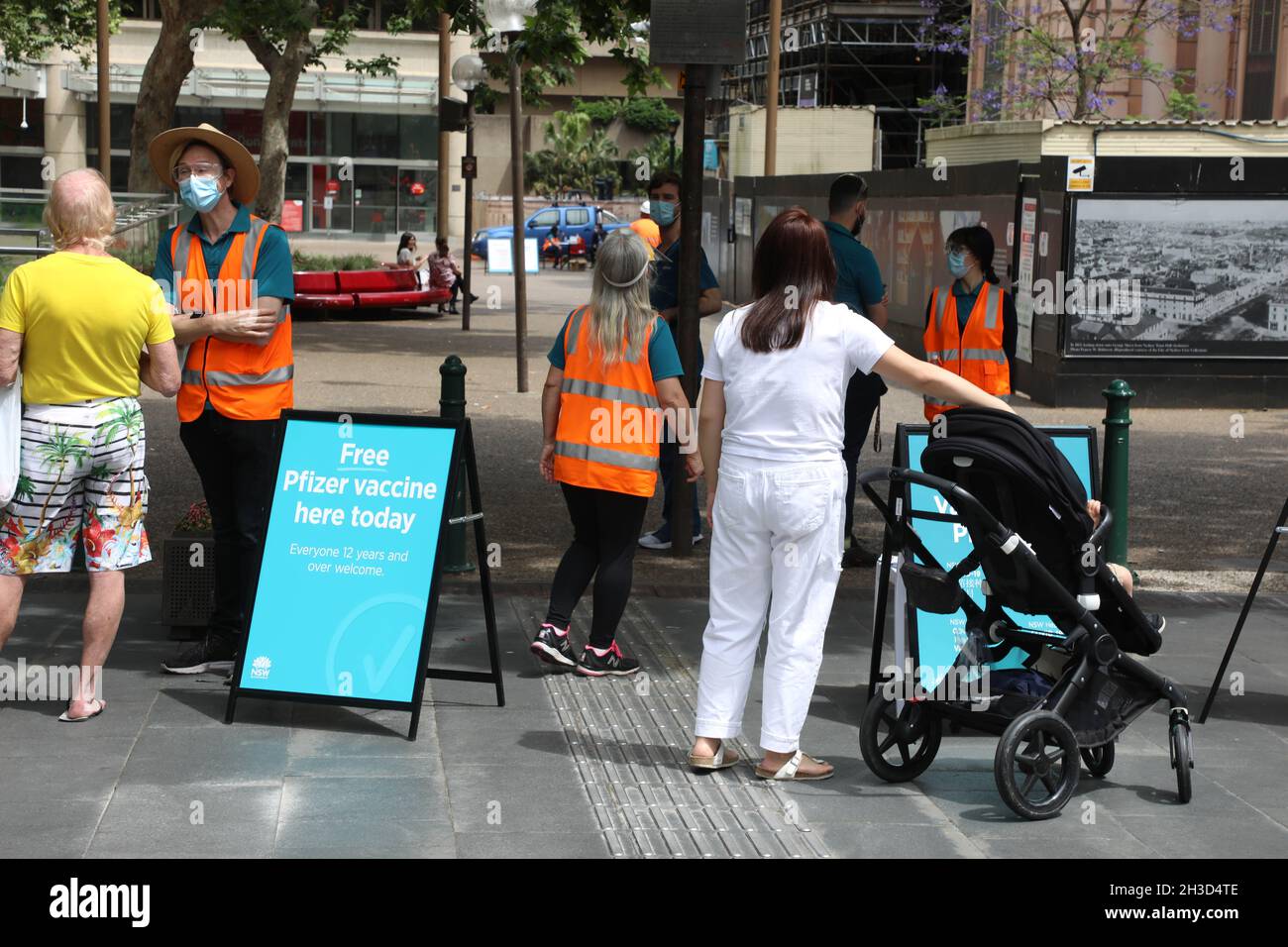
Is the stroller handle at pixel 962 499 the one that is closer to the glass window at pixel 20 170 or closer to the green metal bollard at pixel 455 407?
the green metal bollard at pixel 455 407

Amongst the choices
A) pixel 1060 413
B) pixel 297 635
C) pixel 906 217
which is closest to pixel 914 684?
pixel 297 635

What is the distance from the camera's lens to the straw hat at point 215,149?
6.48 meters

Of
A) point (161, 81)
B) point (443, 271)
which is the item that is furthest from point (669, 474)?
point (443, 271)

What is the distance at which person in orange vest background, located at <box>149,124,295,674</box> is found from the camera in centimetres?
644

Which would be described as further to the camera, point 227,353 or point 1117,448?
point 1117,448

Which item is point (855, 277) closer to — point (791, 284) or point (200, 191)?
point (791, 284)

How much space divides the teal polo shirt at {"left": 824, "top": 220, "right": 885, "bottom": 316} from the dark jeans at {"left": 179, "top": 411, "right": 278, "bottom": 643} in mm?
3219

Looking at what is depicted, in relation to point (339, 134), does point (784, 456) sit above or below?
below

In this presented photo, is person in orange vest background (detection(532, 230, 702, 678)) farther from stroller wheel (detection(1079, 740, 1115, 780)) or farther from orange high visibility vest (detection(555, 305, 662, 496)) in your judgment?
stroller wheel (detection(1079, 740, 1115, 780))

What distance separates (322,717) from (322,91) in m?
50.7

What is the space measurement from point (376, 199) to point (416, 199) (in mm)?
1355

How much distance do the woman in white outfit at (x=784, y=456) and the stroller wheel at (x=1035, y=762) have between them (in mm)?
701

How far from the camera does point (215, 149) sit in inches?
258

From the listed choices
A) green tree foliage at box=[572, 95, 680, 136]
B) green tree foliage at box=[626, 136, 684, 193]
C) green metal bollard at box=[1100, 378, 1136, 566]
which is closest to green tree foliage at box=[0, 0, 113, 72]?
green metal bollard at box=[1100, 378, 1136, 566]
